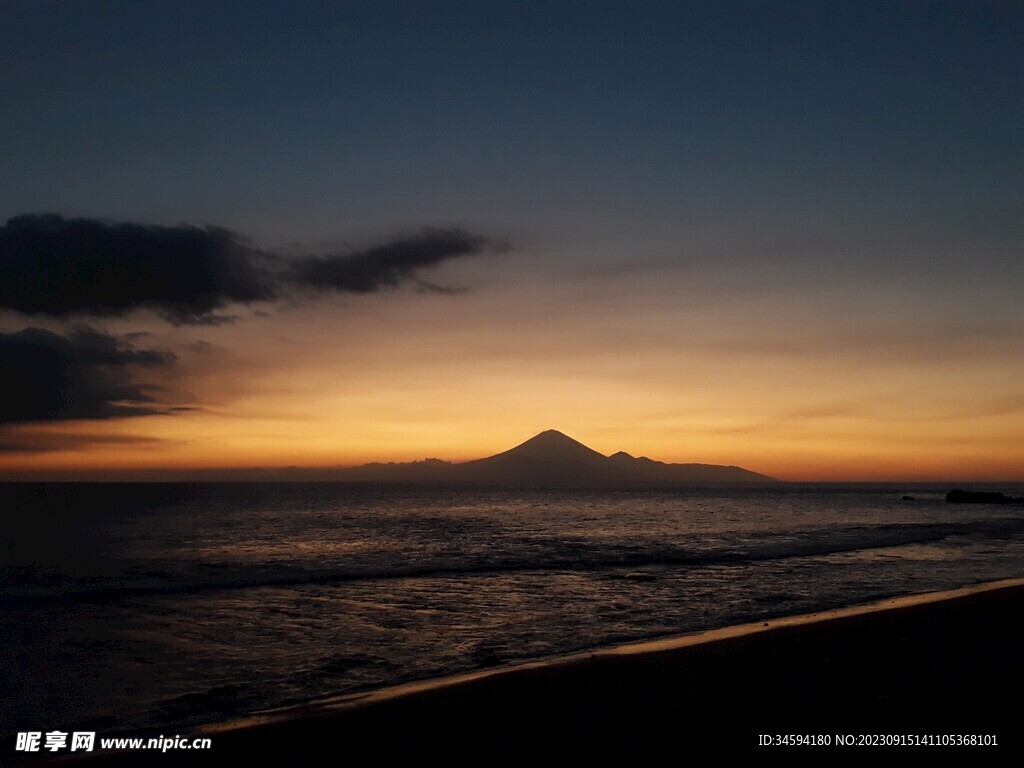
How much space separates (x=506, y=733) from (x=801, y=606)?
37.6 feet

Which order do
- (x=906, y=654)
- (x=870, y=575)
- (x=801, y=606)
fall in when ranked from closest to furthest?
(x=906, y=654) < (x=801, y=606) < (x=870, y=575)

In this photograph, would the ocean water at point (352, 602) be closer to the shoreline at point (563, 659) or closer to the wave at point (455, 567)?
the wave at point (455, 567)

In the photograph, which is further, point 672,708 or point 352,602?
point 352,602

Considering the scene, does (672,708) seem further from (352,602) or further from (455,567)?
(455,567)

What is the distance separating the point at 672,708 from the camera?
8.02m

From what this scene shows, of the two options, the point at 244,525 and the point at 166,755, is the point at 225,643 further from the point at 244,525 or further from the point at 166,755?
the point at 244,525

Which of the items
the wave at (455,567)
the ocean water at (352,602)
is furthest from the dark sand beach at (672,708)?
the wave at (455,567)

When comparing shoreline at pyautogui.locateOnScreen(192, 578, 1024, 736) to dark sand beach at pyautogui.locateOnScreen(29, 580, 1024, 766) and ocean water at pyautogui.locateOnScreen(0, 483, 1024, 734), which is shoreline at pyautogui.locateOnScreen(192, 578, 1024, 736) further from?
ocean water at pyautogui.locateOnScreen(0, 483, 1024, 734)

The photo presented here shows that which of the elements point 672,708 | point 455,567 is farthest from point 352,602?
point 672,708

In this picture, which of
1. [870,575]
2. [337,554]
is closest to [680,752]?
[870,575]

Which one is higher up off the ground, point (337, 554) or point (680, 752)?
point (680, 752)

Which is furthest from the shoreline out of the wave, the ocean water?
the wave

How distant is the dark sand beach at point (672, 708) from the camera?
6.94 m

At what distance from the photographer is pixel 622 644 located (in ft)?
41.6
